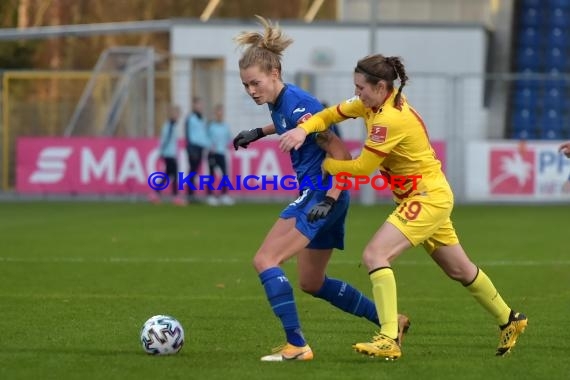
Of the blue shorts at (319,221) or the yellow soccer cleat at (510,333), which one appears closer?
the blue shorts at (319,221)

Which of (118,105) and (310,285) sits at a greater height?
(118,105)

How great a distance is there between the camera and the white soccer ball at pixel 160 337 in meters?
8.16

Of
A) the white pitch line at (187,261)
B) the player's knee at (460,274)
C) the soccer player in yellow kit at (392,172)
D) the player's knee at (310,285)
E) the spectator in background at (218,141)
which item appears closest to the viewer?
the soccer player in yellow kit at (392,172)

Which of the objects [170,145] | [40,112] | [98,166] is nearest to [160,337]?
[170,145]

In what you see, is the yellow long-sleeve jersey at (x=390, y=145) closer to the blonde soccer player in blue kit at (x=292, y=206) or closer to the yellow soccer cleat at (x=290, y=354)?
the blonde soccer player in blue kit at (x=292, y=206)

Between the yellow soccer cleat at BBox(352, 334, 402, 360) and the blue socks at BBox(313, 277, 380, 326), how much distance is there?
0.72 meters

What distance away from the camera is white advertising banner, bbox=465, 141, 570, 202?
84.3ft

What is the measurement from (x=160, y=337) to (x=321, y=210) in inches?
51.6

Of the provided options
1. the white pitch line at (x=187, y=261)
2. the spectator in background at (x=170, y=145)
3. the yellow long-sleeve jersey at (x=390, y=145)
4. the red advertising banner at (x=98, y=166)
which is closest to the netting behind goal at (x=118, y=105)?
Answer: the red advertising banner at (x=98, y=166)

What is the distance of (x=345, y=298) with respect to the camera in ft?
28.2

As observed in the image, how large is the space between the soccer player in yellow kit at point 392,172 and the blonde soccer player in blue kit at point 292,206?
19cm

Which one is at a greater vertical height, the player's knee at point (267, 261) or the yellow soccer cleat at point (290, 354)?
the player's knee at point (267, 261)

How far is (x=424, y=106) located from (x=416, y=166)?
20.1m

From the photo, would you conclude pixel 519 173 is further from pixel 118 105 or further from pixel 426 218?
pixel 426 218
